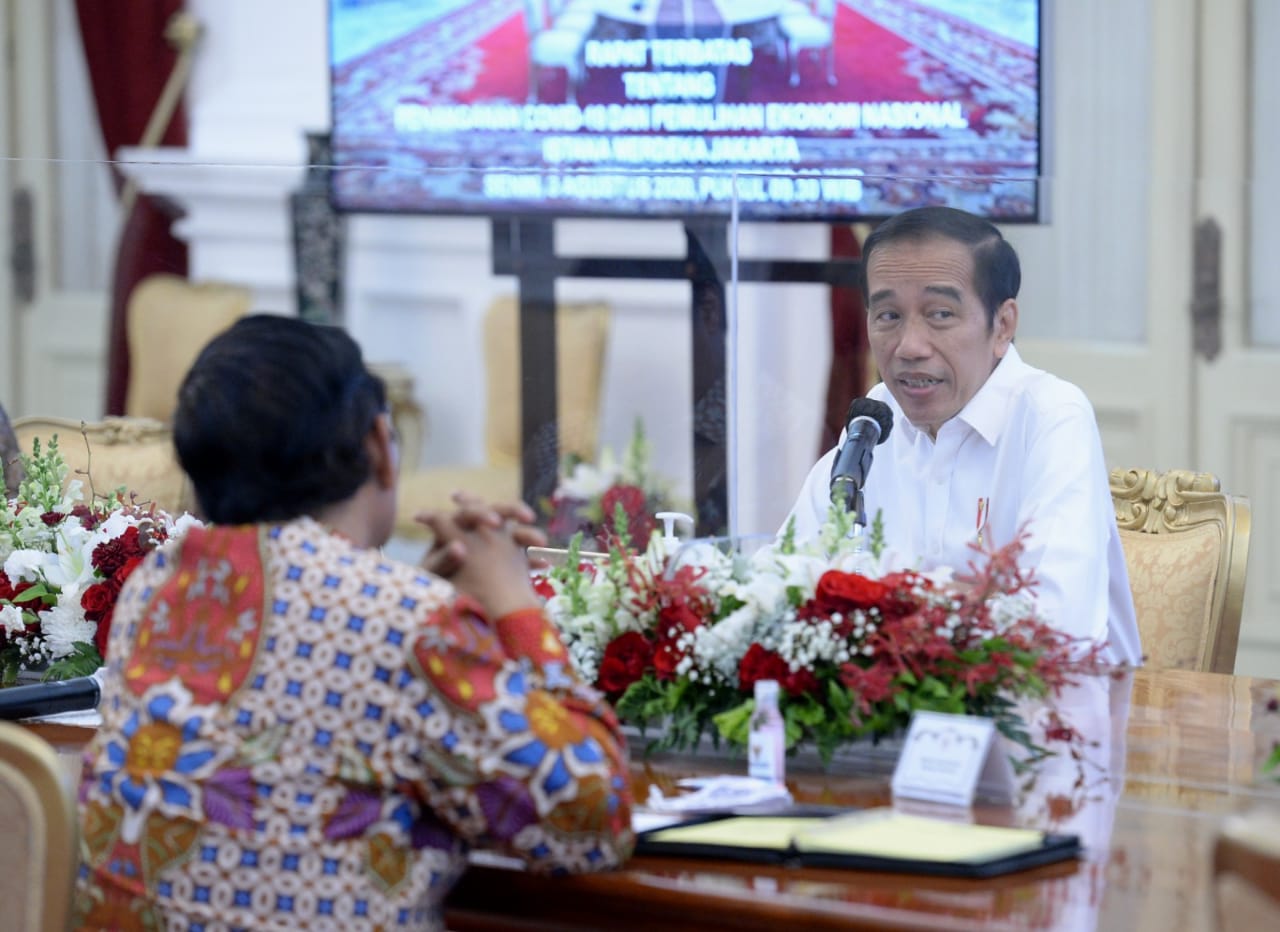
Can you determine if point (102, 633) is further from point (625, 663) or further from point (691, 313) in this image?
point (691, 313)

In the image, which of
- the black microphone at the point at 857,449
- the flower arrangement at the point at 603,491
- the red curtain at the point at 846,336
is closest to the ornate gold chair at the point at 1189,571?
the black microphone at the point at 857,449

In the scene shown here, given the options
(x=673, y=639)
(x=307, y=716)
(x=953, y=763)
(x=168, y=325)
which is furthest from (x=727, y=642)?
(x=168, y=325)

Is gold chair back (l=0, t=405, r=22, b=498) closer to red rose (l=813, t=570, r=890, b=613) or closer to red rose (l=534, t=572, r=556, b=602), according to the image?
red rose (l=534, t=572, r=556, b=602)

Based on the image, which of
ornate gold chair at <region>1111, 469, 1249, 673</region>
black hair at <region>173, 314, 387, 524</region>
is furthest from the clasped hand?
ornate gold chair at <region>1111, 469, 1249, 673</region>

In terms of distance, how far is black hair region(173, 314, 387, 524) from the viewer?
175 centimetres

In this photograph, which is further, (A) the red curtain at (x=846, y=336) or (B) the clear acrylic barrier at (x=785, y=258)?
(A) the red curtain at (x=846, y=336)

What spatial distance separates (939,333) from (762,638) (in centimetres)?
107

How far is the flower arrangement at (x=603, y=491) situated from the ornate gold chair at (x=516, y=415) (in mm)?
84

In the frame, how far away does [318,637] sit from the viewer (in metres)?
1.69

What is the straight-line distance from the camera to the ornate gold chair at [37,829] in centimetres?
173

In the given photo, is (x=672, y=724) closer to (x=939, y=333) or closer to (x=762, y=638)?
(x=762, y=638)

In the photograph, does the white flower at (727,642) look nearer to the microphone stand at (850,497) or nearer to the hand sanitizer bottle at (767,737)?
the hand sanitizer bottle at (767,737)

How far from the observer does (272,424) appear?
1.75 metres

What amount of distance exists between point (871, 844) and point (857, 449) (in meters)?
0.86
